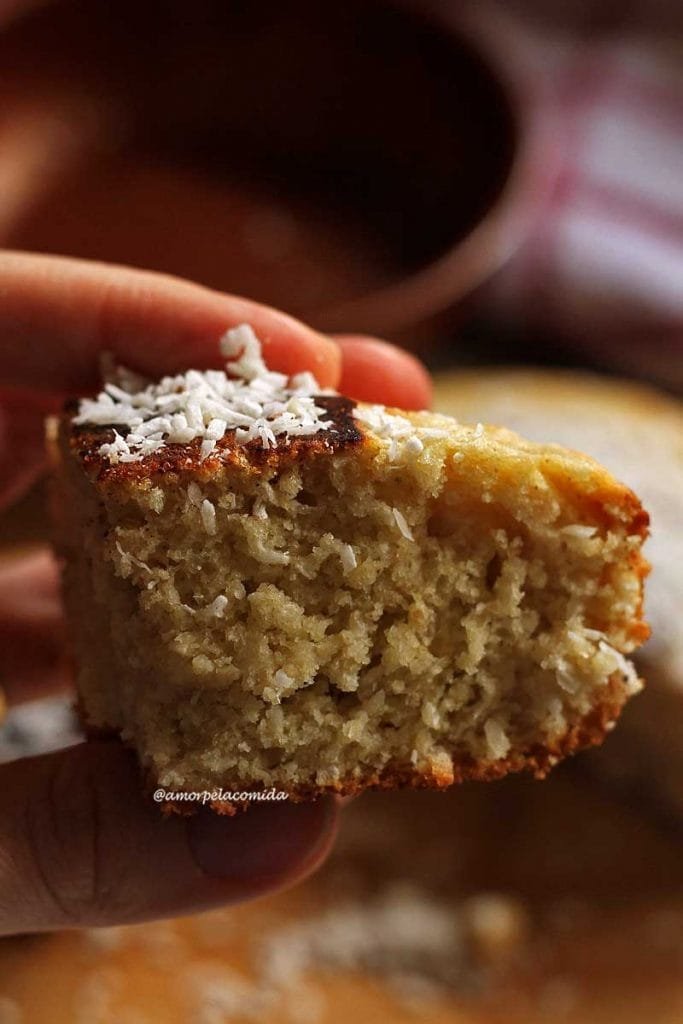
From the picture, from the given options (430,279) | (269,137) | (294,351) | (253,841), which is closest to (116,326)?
(294,351)

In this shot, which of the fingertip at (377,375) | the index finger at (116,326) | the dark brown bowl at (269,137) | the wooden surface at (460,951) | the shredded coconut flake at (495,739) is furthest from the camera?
the dark brown bowl at (269,137)

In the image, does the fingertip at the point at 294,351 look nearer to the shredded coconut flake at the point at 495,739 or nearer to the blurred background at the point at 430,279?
the shredded coconut flake at the point at 495,739

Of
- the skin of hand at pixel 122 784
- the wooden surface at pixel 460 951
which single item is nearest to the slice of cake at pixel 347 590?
the skin of hand at pixel 122 784

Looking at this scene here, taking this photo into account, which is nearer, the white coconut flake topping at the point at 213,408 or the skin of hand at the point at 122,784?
the white coconut flake topping at the point at 213,408

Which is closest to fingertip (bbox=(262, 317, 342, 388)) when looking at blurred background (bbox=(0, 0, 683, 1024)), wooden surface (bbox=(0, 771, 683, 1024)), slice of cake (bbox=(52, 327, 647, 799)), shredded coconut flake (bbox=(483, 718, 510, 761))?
slice of cake (bbox=(52, 327, 647, 799))

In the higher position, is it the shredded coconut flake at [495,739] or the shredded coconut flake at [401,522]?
the shredded coconut flake at [401,522]

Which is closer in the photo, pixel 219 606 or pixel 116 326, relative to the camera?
pixel 219 606

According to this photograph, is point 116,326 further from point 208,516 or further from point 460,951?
point 460,951
